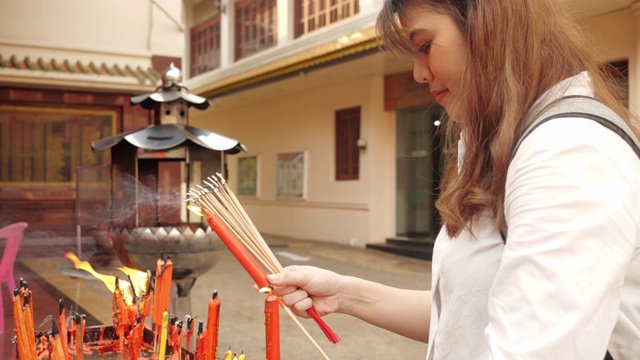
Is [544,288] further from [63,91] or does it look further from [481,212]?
[63,91]

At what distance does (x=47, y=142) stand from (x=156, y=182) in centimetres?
491

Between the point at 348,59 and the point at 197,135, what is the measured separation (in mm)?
6271

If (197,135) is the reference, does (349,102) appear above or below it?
above

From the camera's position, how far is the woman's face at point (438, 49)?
1.12m

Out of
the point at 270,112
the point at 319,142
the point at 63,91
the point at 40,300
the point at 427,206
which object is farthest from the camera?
the point at 270,112

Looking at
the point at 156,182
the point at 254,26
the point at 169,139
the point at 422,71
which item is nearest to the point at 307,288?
the point at 422,71

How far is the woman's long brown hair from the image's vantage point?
1.03 m

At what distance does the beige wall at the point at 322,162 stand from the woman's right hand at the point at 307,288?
9.81m

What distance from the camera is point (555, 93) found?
1.01 m

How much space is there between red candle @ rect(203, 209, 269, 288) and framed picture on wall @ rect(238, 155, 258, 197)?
1366cm

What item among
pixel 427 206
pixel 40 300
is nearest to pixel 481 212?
pixel 40 300

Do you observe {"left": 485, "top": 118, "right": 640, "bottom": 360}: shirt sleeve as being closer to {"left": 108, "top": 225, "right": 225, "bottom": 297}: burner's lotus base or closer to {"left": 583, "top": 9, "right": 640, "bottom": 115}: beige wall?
{"left": 108, "top": 225, "right": 225, "bottom": 297}: burner's lotus base

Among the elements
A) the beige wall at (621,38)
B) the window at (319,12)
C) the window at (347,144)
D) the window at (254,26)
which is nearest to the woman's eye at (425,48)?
the beige wall at (621,38)

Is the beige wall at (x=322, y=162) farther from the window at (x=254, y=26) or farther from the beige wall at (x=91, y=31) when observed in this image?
the beige wall at (x=91, y=31)
